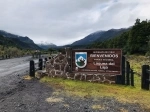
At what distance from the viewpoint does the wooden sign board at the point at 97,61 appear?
46.3 ft

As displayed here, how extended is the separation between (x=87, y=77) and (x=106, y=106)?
5499mm

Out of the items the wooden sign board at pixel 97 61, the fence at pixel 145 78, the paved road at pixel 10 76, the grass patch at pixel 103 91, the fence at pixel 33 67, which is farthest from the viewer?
the fence at pixel 33 67

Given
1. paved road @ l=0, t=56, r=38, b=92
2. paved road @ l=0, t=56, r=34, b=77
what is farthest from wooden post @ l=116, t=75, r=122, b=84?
paved road @ l=0, t=56, r=34, b=77

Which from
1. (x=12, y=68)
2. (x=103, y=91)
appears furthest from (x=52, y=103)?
(x=12, y=68)

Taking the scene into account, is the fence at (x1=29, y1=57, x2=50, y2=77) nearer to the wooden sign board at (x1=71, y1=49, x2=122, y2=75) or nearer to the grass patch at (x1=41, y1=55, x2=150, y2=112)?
the grass patch at (x1=41, y1=55, x2=150, y2=112)

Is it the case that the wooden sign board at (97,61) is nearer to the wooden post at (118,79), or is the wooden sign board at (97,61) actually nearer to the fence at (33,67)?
the wooden post at (118,79)

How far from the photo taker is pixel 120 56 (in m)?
14.0

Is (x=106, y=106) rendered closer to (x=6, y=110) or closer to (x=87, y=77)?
(x=6, y=110)

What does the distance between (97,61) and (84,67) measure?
80cm

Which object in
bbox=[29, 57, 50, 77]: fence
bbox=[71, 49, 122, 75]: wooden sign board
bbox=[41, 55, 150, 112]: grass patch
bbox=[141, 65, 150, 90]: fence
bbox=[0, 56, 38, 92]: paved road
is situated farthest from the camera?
bbox=[29, 57, 50, 77]: fence

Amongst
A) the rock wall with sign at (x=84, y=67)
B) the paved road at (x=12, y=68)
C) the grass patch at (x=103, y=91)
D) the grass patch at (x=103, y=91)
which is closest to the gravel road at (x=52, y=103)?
the grass patch at (x=103, y=91)

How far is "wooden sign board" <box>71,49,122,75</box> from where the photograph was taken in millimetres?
14125

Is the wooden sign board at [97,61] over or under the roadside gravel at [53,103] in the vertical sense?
over

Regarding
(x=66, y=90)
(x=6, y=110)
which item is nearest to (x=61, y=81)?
(x=66, y=90)
